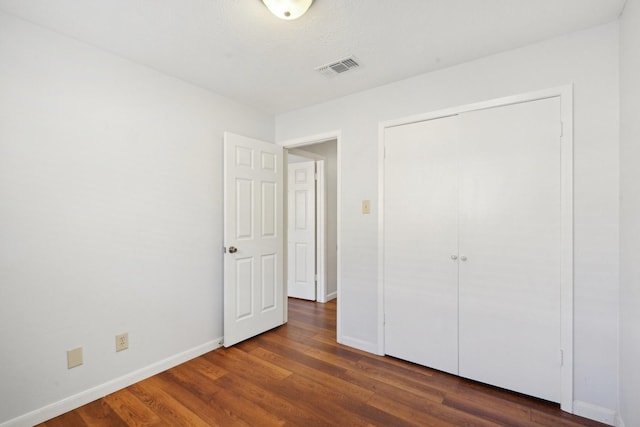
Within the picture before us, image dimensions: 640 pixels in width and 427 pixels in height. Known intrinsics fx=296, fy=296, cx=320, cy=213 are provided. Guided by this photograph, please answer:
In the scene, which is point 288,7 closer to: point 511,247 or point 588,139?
point 588,139

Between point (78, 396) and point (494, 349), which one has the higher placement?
point (494, 349)

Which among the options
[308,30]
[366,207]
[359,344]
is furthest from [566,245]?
[308,30]

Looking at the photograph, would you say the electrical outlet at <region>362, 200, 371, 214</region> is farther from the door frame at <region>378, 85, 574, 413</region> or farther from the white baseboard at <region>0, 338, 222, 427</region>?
the white baseboard at <region>0, 338, 222, 427</region>

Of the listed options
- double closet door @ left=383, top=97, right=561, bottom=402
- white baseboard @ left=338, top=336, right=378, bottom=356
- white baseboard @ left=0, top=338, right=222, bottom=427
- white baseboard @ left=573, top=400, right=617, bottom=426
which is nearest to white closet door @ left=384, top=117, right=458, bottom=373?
double closet door @ left=383, top=97, right=561, bottom=402

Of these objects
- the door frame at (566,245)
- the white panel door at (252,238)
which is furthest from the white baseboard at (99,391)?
the door frame at (566,245)

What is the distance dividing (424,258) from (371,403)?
3.65 ft

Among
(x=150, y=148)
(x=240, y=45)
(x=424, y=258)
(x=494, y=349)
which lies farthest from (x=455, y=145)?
(x=150, y=148)

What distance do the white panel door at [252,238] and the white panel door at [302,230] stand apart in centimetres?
94

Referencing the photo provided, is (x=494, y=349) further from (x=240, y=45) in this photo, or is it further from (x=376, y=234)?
(x=240, y=45)

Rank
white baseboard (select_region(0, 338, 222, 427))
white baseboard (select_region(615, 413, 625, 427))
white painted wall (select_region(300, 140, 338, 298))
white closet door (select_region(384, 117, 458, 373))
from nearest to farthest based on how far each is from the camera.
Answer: white baseboard (select_region(615, 413, 625, 427)) → white baseboard (select_region(0, 338, 222, 427)) → white closet door (select_region(384, 117, 458, 373)) → white painted wall (select_region(300, 140, 338, 298))

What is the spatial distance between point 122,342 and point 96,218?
2.99 feet

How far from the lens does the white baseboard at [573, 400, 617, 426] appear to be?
1734 mm

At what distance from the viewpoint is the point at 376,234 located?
8.64ft

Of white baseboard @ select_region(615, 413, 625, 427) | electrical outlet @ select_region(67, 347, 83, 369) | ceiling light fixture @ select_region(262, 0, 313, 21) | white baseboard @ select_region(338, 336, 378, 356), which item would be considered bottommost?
white baseboard @ select_region(338, 336, 378, 356)
